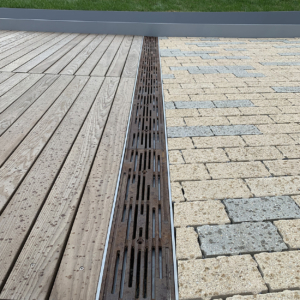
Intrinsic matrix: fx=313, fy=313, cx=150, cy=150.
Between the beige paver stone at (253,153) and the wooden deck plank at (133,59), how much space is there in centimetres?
201

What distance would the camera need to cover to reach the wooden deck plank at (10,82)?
3.31 meters

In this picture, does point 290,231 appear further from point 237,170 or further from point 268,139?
point 268,139

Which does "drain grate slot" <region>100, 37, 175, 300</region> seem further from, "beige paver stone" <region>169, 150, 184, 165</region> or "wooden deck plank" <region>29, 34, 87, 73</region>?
"wooden deck plank" <region>29, 34, 87, 73</region>

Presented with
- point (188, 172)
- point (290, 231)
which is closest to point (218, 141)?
point (188, 172)

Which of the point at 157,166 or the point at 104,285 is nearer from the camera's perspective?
the point at 104,285

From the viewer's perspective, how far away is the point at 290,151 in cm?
228

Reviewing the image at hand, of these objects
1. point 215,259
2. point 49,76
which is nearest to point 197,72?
point 49,76

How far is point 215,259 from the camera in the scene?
→ 1401 millimetres

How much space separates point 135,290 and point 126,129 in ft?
4.85

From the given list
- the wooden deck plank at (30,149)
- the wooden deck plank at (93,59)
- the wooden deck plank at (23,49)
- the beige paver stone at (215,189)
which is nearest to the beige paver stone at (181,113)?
the wooden deck plank at (30,149)

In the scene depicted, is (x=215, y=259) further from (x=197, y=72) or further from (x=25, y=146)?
(x=197, y=72)

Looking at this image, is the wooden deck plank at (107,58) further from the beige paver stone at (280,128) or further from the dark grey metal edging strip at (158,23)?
the beige paver stone at (280,128)

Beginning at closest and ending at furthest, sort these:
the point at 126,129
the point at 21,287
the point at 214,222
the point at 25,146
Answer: the point at 21,287, the point at 214,222, the point at 25,146, the point at 126,129

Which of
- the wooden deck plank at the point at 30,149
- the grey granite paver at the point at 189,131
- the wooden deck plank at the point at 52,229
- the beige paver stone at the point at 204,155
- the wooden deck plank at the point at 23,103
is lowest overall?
the beige paver stone at the point at 204,155
